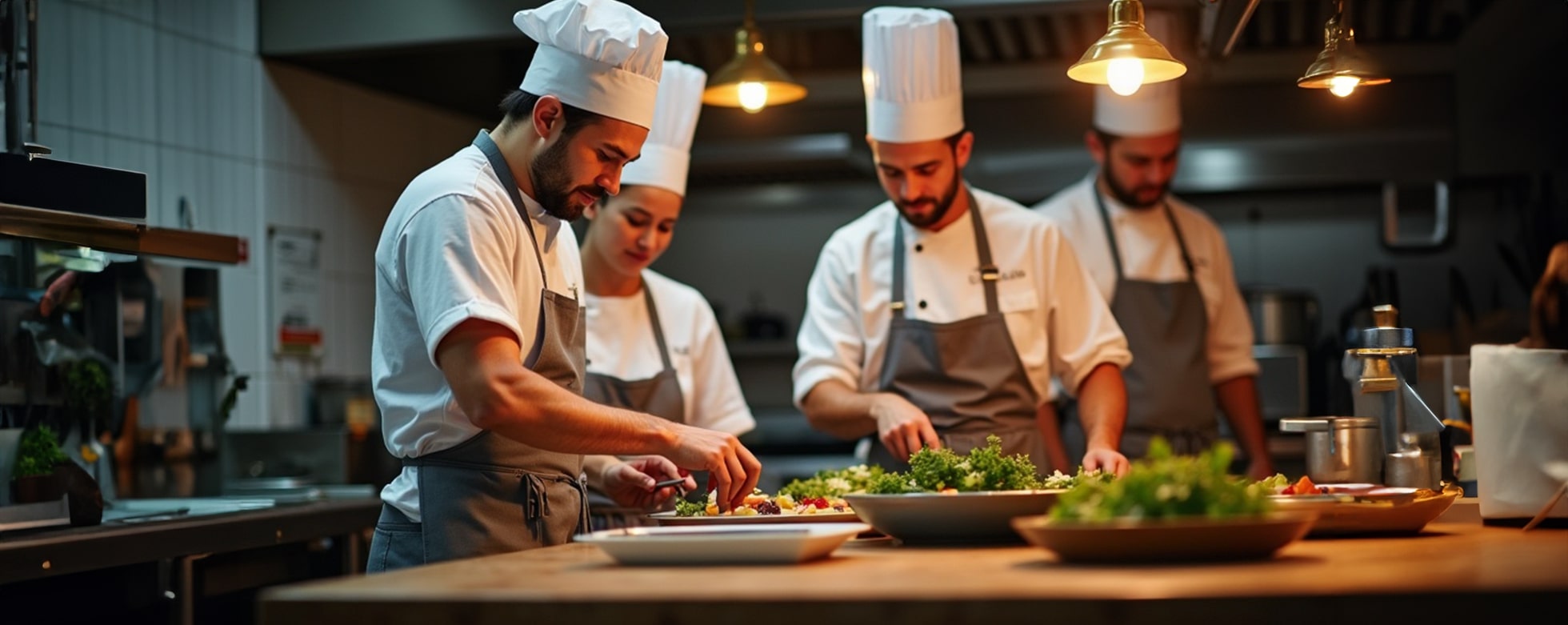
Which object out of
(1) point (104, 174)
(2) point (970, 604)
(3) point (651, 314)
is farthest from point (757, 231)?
(2) point (970, 604)

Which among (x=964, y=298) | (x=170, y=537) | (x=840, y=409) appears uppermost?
(x=964, y=298)

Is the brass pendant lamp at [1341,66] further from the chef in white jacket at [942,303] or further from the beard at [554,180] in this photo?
the beard at [554,180]

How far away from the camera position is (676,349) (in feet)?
11.6

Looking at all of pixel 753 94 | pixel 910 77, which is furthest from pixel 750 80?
pixel 910 77

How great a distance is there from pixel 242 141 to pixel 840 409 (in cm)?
240

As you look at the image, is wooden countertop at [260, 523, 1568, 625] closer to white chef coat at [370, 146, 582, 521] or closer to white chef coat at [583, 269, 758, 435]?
white chef coat at [370, 146, 582, 521]

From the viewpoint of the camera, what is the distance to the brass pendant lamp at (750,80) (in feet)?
11.6

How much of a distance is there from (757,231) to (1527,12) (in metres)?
Answer: 3.07

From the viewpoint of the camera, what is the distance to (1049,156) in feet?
18.4

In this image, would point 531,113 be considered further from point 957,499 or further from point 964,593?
point 964,593

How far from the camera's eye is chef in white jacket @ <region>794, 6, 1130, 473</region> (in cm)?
321

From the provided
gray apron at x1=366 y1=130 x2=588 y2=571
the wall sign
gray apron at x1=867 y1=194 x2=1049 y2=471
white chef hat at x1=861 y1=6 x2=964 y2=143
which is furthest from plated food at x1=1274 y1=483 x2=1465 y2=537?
the wall sign

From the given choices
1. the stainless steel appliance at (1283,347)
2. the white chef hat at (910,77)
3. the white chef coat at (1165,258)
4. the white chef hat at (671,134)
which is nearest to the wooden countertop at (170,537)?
the white chef hat at (671,134)

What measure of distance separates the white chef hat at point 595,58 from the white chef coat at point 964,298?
108cm
